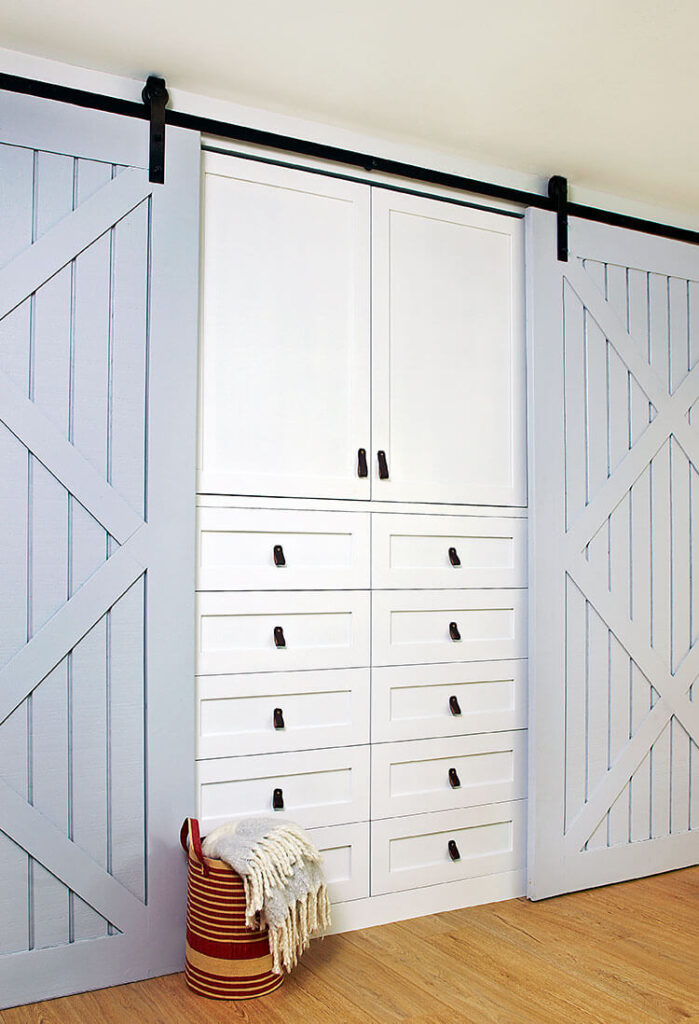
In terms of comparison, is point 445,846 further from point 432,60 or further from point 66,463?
point 432,60

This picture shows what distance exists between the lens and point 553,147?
280 centimetres

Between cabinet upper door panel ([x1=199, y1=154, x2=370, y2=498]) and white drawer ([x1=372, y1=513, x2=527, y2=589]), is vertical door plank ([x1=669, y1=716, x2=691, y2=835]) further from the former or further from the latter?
cabinet upper door panel ([x1=199, y1=154, x2=370, y2=498])

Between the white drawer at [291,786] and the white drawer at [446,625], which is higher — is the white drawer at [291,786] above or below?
below

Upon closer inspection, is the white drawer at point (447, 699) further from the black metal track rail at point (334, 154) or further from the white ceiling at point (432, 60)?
the white ceiling at point (432, 60)

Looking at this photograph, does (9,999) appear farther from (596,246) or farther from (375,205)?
(596,246)

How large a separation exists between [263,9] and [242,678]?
65.7 inches

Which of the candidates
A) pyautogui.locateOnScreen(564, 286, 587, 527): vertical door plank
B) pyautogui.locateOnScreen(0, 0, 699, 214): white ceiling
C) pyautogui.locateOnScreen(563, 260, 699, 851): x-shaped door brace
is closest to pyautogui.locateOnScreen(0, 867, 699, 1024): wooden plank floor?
pyautogui.locateOnScreen(563, 260, 699, 851): x-shaped door brace

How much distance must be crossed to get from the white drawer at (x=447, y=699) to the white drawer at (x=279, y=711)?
0.08 metres

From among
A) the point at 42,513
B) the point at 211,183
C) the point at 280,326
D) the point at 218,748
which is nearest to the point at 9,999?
the point at 218,748

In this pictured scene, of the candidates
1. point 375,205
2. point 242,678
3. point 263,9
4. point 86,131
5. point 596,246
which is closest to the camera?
point 263,9

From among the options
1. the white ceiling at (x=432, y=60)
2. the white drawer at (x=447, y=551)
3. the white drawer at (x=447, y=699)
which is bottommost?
the white drawer at (x=447, y=699)

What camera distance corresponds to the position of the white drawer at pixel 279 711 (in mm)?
2420

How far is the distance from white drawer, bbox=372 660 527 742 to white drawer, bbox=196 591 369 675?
147 mm

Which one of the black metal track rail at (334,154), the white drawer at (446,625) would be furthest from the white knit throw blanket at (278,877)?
the black metal track rail at (334,154)
